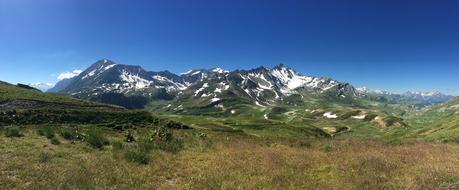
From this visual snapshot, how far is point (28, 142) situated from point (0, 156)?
232 inches

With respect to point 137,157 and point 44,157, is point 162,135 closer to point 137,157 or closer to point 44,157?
point 137,157

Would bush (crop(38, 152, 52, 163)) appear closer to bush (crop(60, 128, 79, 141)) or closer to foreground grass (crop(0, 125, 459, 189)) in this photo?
foreground grass (crop(0, 125, 459, 189))

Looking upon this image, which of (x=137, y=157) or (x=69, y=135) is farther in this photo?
→ (x=69, y=135)

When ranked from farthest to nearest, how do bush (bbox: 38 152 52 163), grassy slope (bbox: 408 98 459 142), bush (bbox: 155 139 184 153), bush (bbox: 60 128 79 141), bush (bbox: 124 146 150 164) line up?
grassy slope (bbox: 408 98 459 142), bush (bbox: 60 128 79 141), bush (bbox: 155 139 184 153), bush (bbox: 124 146 150 164), bush (bbox: 38 152 52 163)

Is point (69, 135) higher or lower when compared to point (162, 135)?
lower

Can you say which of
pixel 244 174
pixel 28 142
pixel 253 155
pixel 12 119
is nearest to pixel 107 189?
pixel 244 174

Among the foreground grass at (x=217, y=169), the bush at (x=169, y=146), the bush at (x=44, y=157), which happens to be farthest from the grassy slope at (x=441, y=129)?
the bush at (x=44, y=157)

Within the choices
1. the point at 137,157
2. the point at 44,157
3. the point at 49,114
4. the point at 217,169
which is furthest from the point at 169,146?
the point at 49,114

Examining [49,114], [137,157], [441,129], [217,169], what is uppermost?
[441,129]

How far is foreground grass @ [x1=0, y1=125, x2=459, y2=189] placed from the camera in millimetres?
13941

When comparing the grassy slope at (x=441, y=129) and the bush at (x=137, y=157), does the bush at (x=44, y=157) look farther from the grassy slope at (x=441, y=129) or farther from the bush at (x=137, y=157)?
the grassy slope at (x=441, y=129)

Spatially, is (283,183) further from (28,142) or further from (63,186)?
(28,142)

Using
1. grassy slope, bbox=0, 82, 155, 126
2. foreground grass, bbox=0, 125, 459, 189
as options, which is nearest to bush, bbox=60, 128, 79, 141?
foreground grass, bbox=0, 125, 459, 189

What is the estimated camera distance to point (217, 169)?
55.3 feet
